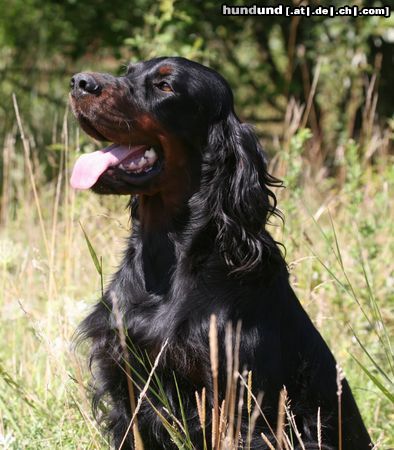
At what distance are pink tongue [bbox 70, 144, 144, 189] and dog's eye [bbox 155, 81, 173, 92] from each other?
0.73 ft

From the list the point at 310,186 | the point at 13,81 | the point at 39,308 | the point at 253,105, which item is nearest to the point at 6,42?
the point at 13,81

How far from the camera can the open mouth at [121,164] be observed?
2.71 metres

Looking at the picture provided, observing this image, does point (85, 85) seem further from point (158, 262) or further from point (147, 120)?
point (158, 262)

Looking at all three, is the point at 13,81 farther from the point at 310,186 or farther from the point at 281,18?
the point at 310,186

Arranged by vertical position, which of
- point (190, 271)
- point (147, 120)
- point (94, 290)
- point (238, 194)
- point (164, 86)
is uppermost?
point (164, 86)

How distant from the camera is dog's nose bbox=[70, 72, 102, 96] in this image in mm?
2715

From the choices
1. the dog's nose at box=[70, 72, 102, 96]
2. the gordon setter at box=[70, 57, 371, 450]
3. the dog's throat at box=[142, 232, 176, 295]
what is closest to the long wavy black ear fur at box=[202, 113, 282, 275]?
the gordon setter at box=[70, 57, 371, 450]

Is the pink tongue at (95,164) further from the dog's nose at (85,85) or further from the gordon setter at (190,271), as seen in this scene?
the dog's nose at (85,85)

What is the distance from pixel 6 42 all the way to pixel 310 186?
11.6 feet

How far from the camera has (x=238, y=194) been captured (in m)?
2.80

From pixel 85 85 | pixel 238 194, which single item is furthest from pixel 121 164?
pixel 238 194

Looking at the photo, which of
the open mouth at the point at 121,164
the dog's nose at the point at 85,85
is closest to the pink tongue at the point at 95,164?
the open mouth at the point at 121,164

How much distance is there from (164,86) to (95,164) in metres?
0.38

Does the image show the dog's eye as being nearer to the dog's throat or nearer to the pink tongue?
the pink tongue
